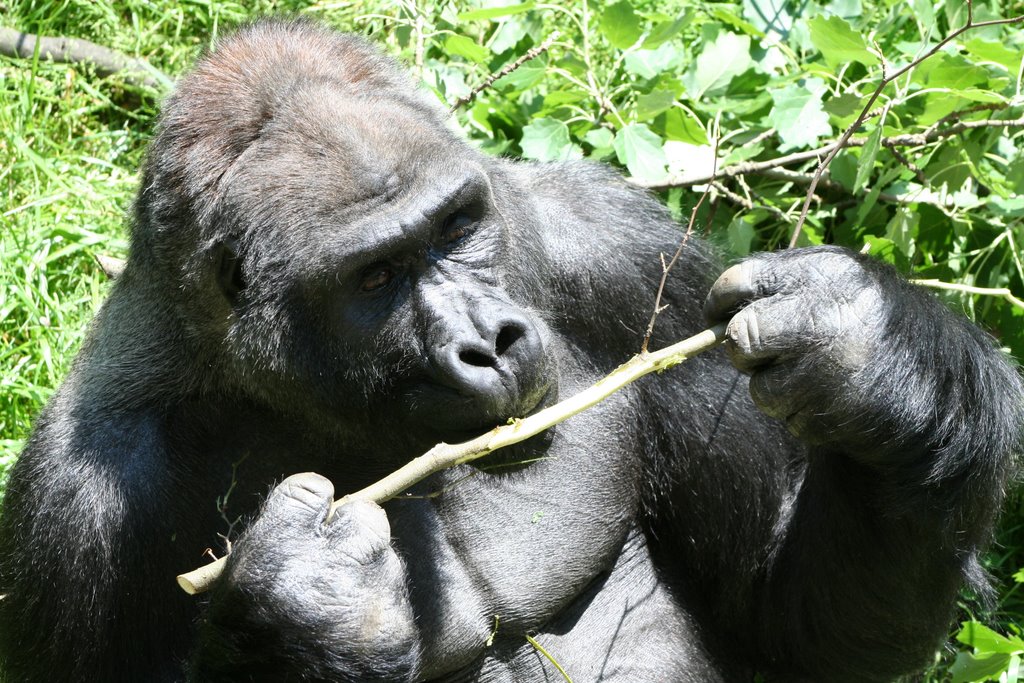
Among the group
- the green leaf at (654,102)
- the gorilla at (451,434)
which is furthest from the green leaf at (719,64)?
the gorilla at (451,434)

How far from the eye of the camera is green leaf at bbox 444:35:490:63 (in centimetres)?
666

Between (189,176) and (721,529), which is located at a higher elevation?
(189,176)

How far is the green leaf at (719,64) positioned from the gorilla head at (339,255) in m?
2.44

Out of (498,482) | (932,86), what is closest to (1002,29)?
(932,86)

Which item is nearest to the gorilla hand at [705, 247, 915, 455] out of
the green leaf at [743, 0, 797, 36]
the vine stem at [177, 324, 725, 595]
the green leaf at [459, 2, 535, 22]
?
the vine stem at [177, 324, 725, 595]

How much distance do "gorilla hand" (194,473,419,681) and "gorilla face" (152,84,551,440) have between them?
0.44 meters

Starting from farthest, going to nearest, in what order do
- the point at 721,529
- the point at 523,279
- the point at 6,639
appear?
the point at 721,529 → the point at 6,639 → the point at 523,279

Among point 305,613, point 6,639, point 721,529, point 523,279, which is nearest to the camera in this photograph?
point 305,613

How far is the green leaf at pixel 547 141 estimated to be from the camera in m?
6.48

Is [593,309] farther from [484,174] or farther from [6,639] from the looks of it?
[6,639]

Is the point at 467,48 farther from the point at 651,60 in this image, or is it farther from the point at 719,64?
the point at 719,64

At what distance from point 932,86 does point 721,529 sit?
253 centimetres

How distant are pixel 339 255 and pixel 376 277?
0.49ft

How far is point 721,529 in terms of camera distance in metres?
5.14
